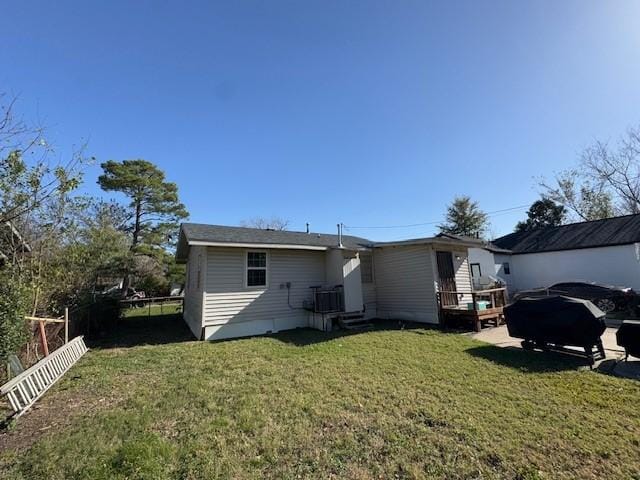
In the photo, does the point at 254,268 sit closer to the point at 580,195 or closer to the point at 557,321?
the point at 557,321

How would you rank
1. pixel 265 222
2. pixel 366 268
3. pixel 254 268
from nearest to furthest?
pixel 254 268, pixel 366 268, pixel 265 222

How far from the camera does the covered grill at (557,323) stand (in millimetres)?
5727

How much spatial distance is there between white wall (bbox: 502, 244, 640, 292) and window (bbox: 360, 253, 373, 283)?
522 inches

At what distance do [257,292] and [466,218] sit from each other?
28.1 meters

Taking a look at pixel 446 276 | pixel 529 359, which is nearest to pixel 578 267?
pixel 446 276

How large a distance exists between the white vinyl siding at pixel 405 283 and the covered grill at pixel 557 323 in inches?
129

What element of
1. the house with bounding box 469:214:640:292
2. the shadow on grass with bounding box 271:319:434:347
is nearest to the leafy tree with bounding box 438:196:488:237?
the house with bounding box 469:214:640:292

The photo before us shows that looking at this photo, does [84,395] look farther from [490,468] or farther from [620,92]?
[620,92]

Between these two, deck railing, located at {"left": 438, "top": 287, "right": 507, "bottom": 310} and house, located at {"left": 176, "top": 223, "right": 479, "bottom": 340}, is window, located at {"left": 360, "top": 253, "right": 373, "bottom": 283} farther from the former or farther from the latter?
deck railing, located at {"left": 438, "top": 287, "right": 507, "bottom": 310}

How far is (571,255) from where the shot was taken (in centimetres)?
1734

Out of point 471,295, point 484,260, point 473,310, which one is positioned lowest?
point 473,310

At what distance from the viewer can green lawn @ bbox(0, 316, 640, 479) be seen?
2818 millimetres

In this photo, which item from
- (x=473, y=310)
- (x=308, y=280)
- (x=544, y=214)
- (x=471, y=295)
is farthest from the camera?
(x=544, y=214)

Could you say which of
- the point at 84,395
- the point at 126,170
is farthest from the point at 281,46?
the point at 126,170
